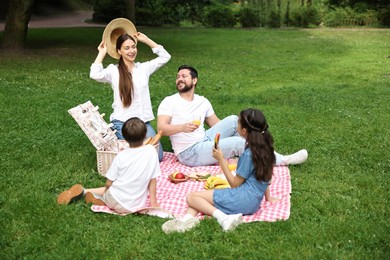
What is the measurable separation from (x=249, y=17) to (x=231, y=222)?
28.5 m

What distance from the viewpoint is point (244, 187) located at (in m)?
4.67

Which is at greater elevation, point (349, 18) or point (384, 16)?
point (384, 16)

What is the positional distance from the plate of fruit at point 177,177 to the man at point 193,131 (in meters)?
0.48

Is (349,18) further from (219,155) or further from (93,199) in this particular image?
(93,199)

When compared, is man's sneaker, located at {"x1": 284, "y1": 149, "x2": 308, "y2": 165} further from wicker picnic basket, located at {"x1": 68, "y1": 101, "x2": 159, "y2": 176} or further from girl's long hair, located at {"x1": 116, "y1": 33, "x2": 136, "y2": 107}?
girl's long hair, located at {"x1": 116, "y1": 33, "x2": 136, "y2": 107}

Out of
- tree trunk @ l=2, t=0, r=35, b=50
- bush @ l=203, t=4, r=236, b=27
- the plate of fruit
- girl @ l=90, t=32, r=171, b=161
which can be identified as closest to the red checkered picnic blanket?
the plate of fruit

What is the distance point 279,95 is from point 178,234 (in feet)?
21.6

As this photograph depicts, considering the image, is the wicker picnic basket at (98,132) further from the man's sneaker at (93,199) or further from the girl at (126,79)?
the man's sneaker at (93,199)

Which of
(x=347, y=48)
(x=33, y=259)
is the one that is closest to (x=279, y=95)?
(x=33, y=259)

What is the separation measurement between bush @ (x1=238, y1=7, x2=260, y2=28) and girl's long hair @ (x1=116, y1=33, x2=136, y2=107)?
26339 mm

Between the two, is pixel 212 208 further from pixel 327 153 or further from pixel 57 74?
pixel 57 74

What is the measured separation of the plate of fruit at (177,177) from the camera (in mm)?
5754

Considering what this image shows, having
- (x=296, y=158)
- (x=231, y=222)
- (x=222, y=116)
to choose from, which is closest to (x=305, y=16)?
(x=222, y=116)

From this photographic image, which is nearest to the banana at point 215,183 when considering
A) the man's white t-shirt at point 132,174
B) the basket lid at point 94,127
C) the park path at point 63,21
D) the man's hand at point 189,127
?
the man's hand at point 189,127
